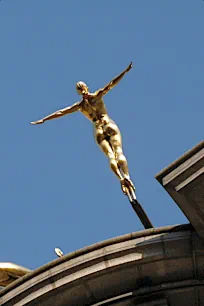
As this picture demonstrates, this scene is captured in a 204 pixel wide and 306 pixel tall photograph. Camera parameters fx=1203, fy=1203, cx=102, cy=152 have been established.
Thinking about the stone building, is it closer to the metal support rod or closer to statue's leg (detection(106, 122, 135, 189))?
the metal support rod

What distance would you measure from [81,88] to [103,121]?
0.99 metres

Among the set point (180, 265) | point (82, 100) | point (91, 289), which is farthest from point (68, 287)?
point (82, 100)

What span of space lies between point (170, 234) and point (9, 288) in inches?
141

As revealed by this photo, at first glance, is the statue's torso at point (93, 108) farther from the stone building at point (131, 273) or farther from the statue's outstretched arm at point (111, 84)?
the stone building at point (131, 273)

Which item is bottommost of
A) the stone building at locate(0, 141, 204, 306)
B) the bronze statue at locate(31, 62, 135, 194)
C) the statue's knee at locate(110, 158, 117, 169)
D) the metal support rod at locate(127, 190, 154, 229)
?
the stone building at locate(0, 141, 204, 306)

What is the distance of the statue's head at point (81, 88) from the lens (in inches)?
1138

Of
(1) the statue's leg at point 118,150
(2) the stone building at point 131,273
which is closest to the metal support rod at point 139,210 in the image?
(1) the statue's leg at point 118,150

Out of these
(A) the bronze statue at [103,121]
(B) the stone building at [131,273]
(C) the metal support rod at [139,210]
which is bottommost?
(B) the stone building at [131,273]

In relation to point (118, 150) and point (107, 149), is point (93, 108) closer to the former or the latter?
point (107, 149)

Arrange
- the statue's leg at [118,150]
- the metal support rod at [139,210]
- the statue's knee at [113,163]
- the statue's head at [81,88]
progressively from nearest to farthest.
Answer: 1. the metal support rod at [139,210]
2. the statue's leg at [118,150]
3. the statue's knee at [113,163]
4. the statue's head at [81,88]

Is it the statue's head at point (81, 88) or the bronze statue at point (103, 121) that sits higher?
the statue's head at point (81, 88)

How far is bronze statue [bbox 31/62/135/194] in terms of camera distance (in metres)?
27.4

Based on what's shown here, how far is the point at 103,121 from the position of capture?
28641 millimetres

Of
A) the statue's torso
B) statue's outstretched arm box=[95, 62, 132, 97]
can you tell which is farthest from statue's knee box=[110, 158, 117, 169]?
statue's outstretched arm box=[95, 62, 132, 97]
